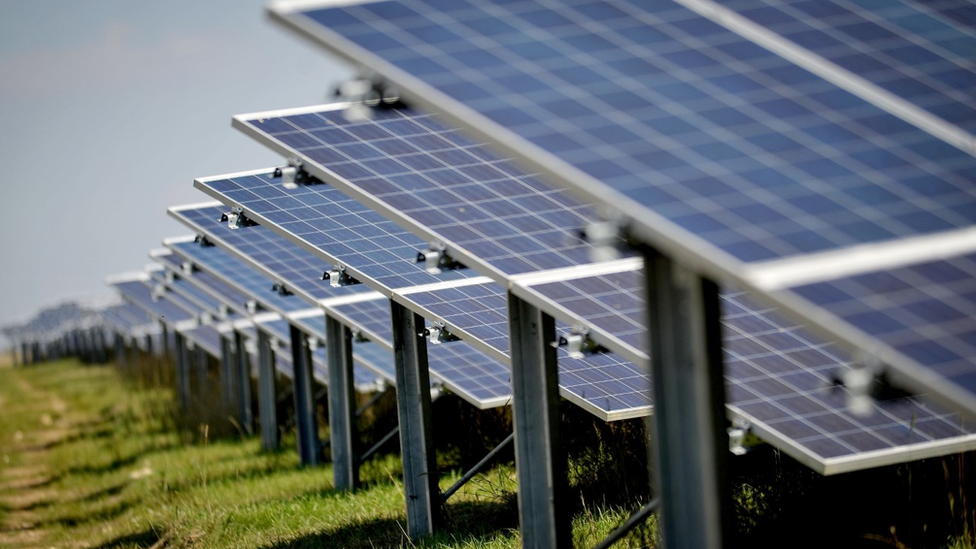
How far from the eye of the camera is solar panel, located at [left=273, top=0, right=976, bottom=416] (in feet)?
15.4

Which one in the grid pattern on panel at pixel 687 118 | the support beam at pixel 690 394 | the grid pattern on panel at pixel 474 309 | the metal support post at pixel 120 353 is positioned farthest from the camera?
the metal support post at pixel 120 353

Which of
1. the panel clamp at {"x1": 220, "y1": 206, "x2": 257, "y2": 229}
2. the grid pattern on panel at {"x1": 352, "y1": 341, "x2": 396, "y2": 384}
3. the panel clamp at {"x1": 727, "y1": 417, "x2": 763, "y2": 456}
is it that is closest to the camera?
the panel clamp at {"x1": 727, "y1": 417, "x2": 763, "y2": 456}

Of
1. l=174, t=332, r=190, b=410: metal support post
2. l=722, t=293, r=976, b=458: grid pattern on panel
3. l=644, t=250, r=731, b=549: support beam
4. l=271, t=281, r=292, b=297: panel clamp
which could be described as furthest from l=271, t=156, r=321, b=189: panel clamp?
l=174, t=332, r=190, b=410: metal support post

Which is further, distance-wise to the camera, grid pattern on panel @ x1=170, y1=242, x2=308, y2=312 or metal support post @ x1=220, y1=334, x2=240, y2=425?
metal support post @ x1=220, y1=334, x2=240, y2=425

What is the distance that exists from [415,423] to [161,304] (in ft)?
65.4

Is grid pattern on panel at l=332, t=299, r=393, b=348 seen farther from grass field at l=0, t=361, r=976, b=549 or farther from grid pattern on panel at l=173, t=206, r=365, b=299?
grass field at l=0, t=361, r=976, b=549

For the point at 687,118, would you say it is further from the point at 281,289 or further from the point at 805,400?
the point at 281,289

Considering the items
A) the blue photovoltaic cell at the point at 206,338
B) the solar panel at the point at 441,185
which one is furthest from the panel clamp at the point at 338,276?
the blue photovoltaic cell at the point at 206,338

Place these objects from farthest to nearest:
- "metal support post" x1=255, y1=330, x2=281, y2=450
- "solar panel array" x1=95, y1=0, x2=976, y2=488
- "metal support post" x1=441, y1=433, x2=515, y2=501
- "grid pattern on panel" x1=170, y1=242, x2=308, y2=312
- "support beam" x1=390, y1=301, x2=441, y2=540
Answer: "metal support post" x1=255, y1=330, x2=281, y2=450, "grid pattern on panel" x1=170, y1=242, x2=308, y2=312, "support beam" x1=390, y1=301, x2=441, y2=540, "metal support post" x1=441, y1=433, x2=515, y2=501, "solar panel array" x1=95, y1=0, x2=976, y2=488

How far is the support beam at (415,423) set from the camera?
432 inches

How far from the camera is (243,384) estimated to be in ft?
78.1

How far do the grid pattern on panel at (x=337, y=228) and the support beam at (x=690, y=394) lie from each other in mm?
5490

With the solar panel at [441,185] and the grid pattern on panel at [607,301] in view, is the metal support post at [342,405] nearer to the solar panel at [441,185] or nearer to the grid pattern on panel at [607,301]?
the solar panel at [441,185]

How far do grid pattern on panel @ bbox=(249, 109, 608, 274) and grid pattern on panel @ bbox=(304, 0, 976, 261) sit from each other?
256 centimetres
